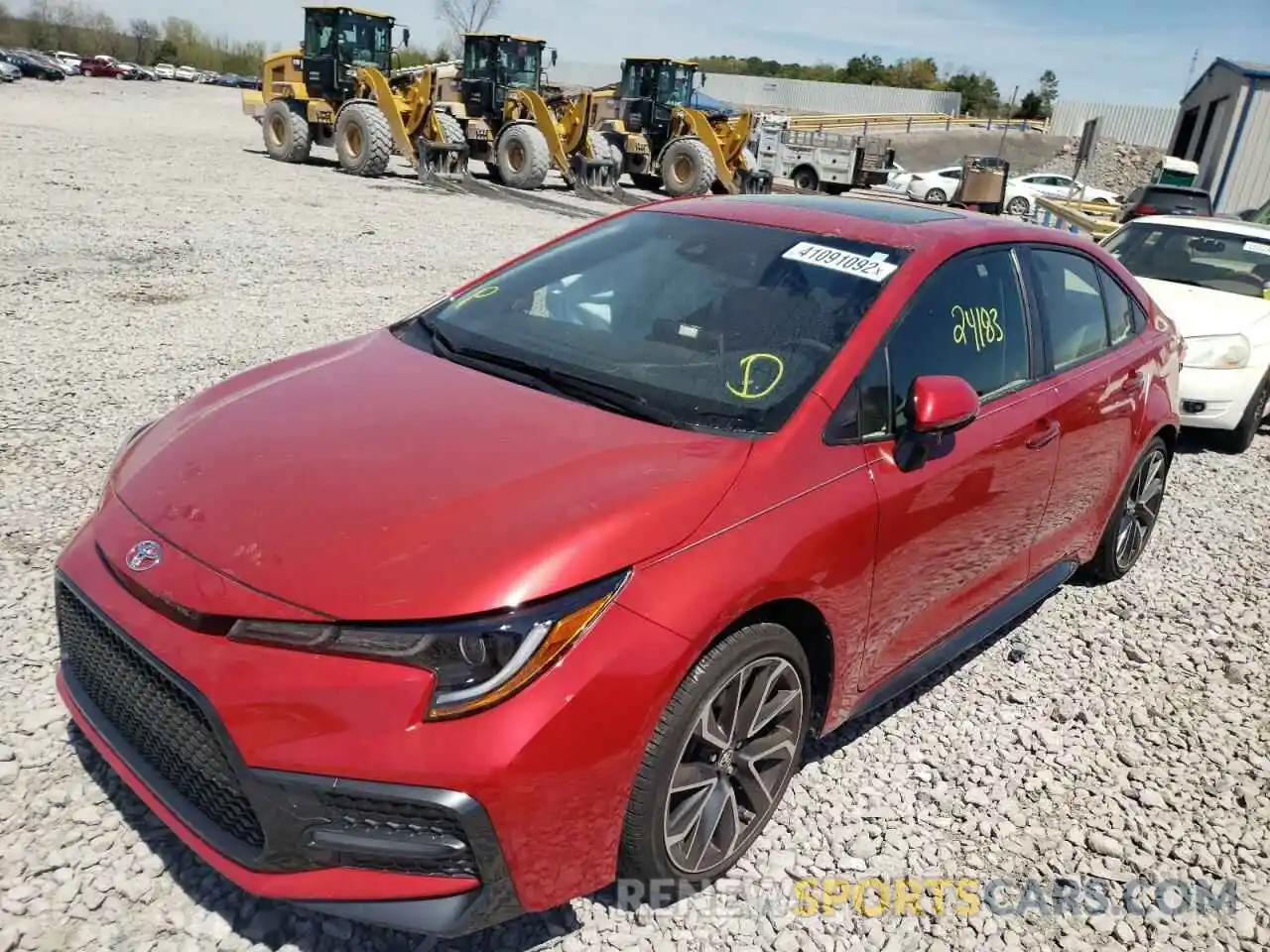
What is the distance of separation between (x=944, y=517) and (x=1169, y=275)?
5.79 meters

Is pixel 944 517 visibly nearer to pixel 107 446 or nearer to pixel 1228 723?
pixel 1228 723

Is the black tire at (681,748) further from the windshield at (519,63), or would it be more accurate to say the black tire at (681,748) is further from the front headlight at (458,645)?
the windshield at (519,63)

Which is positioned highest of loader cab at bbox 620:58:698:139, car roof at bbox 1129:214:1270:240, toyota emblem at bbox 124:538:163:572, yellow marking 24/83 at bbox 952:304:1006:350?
loader cab at bbox 620:58:698:139

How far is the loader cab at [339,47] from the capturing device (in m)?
19.4

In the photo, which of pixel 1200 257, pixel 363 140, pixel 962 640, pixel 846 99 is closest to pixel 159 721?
pixel 962 640

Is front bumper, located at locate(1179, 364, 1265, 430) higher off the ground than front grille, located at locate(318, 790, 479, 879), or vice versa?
front bumper, located at locate(1179, 364, 1265, 430)

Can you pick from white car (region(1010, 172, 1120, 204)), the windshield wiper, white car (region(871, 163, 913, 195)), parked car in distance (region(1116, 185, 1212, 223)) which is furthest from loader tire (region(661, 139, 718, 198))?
the windshield wiper

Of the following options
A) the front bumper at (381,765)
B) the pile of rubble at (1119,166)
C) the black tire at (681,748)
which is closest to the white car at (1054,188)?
the pile of rubble at (1119,166)

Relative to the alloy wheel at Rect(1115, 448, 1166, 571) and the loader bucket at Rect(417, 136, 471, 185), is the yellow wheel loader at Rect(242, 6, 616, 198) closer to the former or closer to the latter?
the loader bucket at Rect(417, 136, 471, 185)

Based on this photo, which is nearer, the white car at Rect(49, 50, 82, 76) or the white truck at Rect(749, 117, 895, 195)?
the white truck at Rect(749, 117, 895, 195)

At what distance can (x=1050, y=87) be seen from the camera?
280 feet

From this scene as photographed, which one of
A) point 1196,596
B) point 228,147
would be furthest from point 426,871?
point 228,147

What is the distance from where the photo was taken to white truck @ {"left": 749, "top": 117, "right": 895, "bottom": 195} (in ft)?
87.9

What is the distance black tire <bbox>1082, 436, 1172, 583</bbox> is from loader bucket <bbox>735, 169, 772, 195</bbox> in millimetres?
17378
